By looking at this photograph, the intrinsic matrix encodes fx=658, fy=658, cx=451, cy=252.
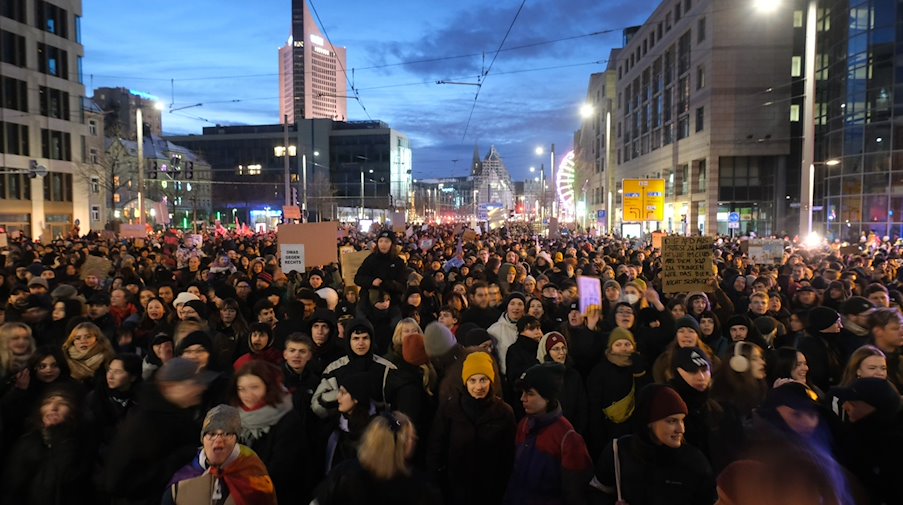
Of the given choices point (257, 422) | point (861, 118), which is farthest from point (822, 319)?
point (861, 118)

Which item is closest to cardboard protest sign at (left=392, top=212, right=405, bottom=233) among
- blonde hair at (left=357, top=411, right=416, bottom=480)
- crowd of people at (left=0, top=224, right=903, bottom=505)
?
crowd of people at (left=0, top=224, right=903, bottom=505)

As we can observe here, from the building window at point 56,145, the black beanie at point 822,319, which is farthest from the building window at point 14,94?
the black beanie at point 822,319

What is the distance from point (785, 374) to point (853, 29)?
4095 cm

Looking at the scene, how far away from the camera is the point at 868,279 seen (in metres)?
11.7

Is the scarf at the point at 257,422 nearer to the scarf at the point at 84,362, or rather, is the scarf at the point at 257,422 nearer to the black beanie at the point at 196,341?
the black beanie at the point at 196,341

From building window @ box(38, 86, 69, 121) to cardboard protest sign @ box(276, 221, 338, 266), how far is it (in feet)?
136

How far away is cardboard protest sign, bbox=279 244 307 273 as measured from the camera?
12.0 m

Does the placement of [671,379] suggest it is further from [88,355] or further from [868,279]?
[868,279]

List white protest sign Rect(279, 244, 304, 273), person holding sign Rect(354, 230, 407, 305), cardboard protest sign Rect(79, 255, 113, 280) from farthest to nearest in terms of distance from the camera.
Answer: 1. cardboard protest sign Rect(79, 255, 113, 280)
2. white protest sign Rect(279, 244, 304, 273)
3. person holding sign Rect(354, 230, 407, 305)

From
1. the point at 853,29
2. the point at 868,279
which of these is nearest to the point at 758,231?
the point at 853,29

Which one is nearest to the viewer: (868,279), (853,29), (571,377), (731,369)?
(731,369)

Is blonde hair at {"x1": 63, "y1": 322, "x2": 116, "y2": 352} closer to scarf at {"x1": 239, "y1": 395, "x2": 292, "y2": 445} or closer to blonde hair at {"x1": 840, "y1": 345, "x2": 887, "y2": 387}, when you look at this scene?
scarf at {"x1": 239, "y1": 395, "x2": 292, "y2": 445}

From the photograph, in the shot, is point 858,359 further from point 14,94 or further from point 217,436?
point 14,94

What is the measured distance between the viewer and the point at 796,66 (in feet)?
149
